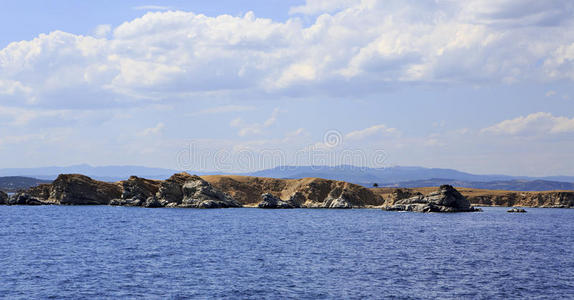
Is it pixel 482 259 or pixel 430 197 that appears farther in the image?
pixel 430 197

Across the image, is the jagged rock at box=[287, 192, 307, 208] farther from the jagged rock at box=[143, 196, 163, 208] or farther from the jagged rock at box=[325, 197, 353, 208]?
the jagged rock at box=[143, 196, 163, 208]

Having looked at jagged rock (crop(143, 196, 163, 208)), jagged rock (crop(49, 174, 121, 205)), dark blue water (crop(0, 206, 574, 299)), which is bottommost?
dark blue water (crop(0, 206, 574, 299))

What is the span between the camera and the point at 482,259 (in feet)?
200

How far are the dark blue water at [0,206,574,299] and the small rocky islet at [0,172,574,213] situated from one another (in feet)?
230

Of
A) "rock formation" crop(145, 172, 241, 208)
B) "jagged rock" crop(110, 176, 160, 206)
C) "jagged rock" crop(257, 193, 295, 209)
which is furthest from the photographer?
"jagged rock" crop(257, 193, 295, 209)

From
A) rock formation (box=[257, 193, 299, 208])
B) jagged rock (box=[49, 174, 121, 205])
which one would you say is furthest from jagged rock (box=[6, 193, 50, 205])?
rock formation (box=[257, 193, 299, 208])

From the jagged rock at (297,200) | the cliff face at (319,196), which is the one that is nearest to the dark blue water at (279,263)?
the jagged rock at (297,200)

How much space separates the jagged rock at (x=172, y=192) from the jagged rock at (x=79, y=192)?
68.7 feet

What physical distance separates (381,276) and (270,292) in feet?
40.7

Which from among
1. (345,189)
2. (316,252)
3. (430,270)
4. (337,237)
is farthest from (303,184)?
(430,270)

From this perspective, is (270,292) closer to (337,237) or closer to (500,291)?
(500,291)

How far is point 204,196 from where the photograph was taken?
167875 mm

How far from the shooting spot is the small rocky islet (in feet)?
544

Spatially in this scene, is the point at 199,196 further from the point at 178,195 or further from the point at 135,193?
the point at 135,193
